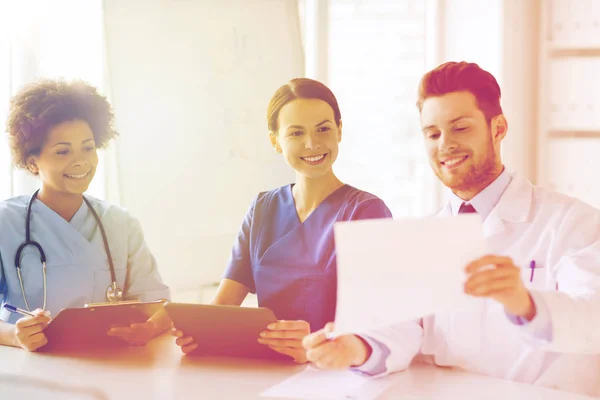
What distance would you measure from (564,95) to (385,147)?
826 millimetres

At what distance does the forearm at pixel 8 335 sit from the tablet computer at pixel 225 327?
436 millimetres

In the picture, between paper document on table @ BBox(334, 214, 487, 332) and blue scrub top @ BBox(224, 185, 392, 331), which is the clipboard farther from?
paper document on table @ BBox(334, 214, 487, 332)

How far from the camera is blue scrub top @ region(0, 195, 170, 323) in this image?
166 cm

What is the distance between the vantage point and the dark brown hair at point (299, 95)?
5.11 feet

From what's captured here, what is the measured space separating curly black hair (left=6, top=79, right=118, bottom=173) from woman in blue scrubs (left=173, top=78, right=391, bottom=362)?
52cm

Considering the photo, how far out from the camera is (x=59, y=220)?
171 centimetres

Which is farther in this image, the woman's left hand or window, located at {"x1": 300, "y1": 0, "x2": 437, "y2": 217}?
window, located at {"x1": 300, "y1": 0, "x2": 437, "y2": 217}

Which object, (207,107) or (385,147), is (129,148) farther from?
(385,147)

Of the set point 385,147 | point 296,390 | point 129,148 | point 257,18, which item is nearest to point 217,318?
point 296,390

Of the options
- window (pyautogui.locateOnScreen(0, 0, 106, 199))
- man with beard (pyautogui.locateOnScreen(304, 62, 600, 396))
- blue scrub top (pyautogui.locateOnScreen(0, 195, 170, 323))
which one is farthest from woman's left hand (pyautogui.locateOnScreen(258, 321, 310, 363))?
window (pyautogui.locateOnScreen(0, 0, 106, 199))

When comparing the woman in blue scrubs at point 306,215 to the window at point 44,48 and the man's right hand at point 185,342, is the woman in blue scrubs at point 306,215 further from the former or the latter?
the window at point 44,48

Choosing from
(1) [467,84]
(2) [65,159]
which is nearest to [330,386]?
(1) [467,84]

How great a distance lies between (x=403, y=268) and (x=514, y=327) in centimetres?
35

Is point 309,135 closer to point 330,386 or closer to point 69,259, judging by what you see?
point 330,386
